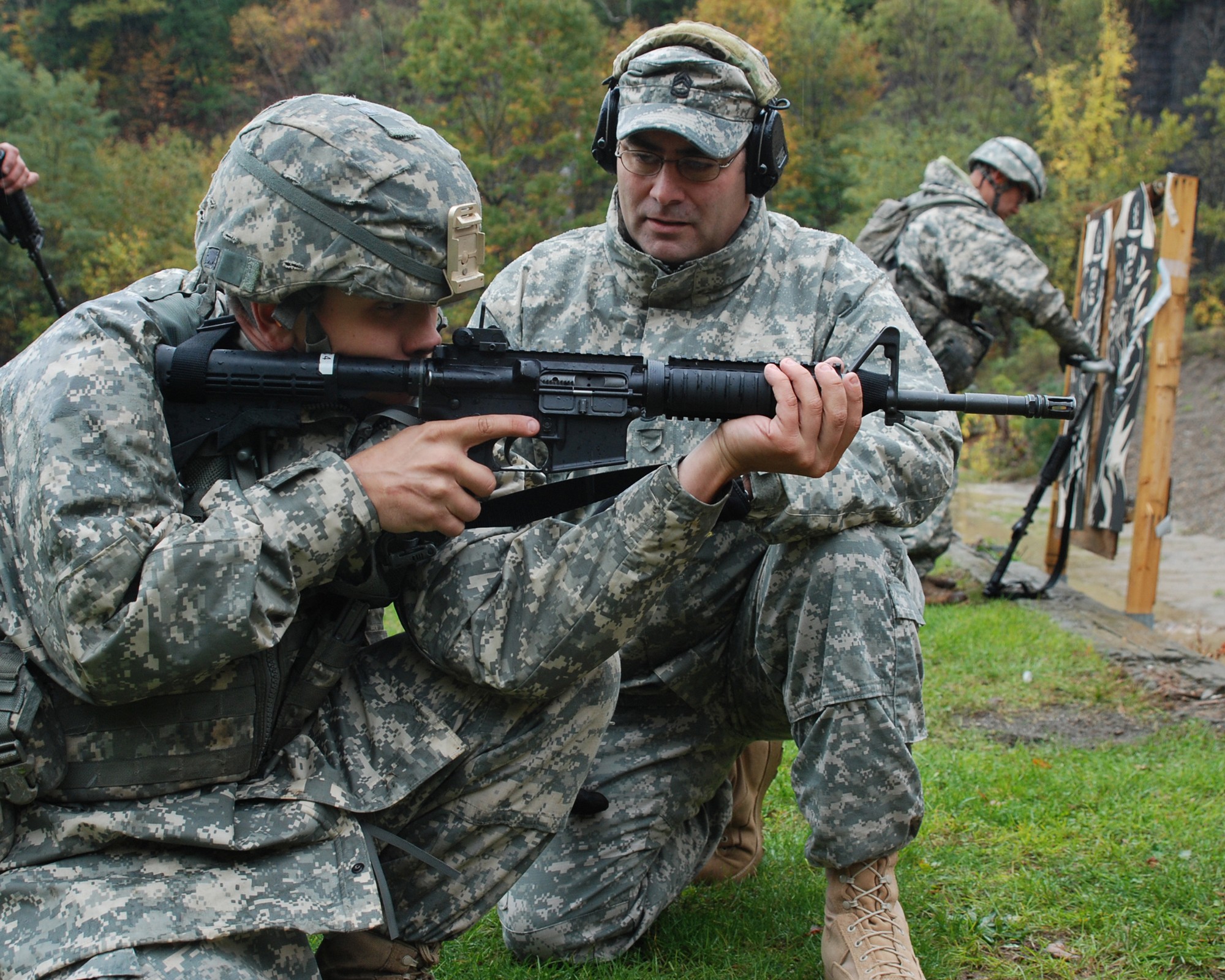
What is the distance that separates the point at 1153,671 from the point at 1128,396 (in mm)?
2538

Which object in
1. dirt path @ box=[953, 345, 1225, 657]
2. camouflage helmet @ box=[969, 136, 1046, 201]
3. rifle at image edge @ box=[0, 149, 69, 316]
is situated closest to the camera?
rifle at image edge @ box=[0, 149, 69, 316]

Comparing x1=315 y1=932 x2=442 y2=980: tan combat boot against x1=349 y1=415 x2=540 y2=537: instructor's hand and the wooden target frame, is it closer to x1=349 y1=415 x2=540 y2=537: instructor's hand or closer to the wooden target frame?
x1=349 y1=415 x2=540 y2=537: instructor's hand

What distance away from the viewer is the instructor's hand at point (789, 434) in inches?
91.1

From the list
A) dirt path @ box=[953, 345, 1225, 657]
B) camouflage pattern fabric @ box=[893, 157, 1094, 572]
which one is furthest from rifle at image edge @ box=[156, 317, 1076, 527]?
dirt path @ box=[953, 345, 1225, 657]

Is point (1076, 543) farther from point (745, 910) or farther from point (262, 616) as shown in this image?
point (262, 616)

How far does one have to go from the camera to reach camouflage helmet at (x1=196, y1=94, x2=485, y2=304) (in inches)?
89.4

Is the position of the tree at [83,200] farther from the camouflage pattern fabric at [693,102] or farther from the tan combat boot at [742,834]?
the tan combat boot at [742,834]

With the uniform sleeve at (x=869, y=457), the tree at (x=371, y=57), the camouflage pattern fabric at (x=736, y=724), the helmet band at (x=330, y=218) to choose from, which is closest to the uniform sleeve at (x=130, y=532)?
the helmet band at (x=330, y=218)

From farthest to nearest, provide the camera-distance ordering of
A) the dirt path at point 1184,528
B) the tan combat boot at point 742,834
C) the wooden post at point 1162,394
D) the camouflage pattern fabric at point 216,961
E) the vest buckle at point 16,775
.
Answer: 1. the dirt path at point 1184,528
2. the wooden post at point 1162,394
3. the tan combat boot at point 742,834
4. the vest buckle at point 16,775
5. the camouflage pattern fabric at point 216,961

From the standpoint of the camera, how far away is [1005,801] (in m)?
4.19

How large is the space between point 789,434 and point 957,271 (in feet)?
19.2

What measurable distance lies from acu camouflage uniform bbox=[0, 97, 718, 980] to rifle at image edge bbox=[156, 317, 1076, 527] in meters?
0.10

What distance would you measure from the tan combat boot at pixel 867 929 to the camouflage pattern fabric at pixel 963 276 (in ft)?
17.9

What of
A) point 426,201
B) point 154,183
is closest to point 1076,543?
point 426,201
